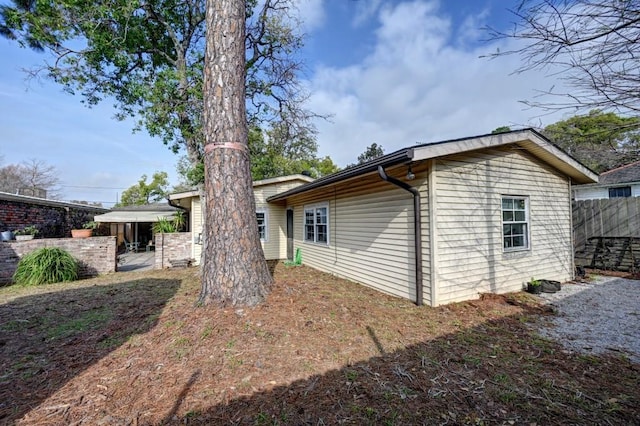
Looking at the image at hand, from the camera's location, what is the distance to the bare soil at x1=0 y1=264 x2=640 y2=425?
83.9 inches

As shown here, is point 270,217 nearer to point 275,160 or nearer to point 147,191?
point 275,160

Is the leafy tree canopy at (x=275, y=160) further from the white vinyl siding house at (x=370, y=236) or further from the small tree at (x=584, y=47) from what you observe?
the small tree at (x=584, y=47)

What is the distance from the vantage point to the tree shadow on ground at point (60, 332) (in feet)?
8.27

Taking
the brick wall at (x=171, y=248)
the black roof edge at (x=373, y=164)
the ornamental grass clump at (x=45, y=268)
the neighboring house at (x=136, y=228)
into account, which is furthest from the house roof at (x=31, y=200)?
the black roof edge at (x=373, y=164)

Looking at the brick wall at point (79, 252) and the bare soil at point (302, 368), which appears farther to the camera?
the brick wall at point (79, 252)

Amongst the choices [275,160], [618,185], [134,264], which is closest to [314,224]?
[134,264]

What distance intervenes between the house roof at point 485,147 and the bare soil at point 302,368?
2.56m

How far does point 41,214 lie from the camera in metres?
10.8

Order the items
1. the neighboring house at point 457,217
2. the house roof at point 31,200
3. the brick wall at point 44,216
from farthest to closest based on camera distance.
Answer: the brick wall at point 44,216
the house roof at point 31,200
the neighboring house at point 457,217

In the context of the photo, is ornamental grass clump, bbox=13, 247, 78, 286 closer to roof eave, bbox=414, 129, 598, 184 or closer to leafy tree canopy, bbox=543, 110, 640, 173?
roof eave, bbox=414, 129, 598, 184

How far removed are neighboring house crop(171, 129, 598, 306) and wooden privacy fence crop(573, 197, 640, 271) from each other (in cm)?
161

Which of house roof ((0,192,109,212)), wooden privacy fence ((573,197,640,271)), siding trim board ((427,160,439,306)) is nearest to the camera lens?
siding trim board ((427,160,439,306))

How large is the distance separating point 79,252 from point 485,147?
11514 mm

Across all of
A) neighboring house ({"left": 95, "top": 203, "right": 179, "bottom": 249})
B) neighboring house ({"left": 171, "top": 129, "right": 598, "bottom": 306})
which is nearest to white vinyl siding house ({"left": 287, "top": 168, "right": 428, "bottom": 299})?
neighboring house ({"left": 171, "top": 129, "right": 598, "bottom": 306})
